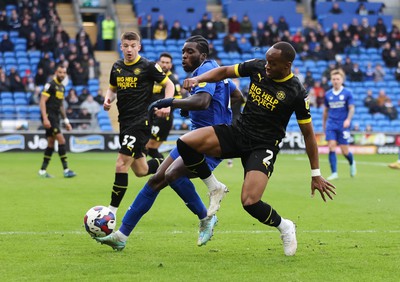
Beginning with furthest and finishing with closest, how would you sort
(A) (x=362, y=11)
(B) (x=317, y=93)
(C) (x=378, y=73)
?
(A) (x=362, y=11)
(C) (x=378, y=73)
(B) (x=317, y=93)

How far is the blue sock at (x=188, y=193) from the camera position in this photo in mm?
9016

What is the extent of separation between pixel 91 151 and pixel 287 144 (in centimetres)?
697

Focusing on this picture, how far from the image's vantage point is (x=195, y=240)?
374 inches

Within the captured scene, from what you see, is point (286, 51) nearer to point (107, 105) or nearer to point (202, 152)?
point (202, 152)

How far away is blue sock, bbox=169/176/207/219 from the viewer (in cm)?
902

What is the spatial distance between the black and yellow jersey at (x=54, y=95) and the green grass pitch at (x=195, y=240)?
7.01 feet

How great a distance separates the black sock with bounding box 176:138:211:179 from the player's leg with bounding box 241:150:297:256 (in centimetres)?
43

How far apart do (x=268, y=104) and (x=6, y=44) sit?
81.8 ft

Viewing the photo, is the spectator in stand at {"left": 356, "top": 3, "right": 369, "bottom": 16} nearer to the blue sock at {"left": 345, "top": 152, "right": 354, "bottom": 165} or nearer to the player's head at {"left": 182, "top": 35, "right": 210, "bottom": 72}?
the blue sock at {"left": 345, "top": 152, "right": 354, "bottom": 165}

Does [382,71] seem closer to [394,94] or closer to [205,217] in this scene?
[394,94]

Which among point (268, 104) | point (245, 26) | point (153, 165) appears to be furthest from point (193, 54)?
point (245, 26)

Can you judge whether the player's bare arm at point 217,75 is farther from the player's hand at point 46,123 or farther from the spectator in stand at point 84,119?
the spectator in stand at point 84,119

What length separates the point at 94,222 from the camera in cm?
861

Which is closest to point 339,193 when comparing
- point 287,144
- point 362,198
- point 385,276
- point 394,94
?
point 362,198
